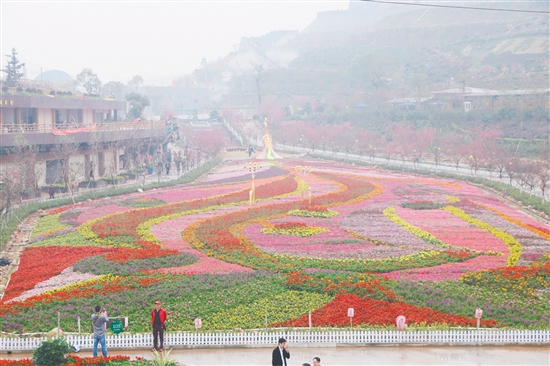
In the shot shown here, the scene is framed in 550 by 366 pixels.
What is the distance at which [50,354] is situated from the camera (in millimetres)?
13461

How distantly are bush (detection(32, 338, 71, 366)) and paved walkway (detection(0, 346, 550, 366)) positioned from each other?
2.69 meters

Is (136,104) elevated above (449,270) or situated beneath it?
elevated above

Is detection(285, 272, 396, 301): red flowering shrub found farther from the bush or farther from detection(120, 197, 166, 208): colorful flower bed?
detection(120, 197, 166, 208): colorful flower bed

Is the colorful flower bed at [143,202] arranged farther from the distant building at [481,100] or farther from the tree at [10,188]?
the distant building at [481,100]

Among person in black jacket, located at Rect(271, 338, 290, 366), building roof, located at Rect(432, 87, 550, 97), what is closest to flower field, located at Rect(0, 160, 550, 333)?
person in black jacket, located at Rect(271, 338, 290, 366)

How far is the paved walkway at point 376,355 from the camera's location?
1585 cm

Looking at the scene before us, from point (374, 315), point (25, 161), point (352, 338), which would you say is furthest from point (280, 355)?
point (25, 161)

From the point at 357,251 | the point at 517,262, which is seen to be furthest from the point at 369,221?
the point at 517,262

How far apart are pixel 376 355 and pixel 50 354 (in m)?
7.15

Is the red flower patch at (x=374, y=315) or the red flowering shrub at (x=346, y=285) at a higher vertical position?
the red flowering shrub at (x=346, y=285)

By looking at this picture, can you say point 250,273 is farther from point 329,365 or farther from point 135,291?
point 329,365

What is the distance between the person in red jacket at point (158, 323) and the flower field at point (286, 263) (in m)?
1.29

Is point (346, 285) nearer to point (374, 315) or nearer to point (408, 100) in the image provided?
point (374, 315)

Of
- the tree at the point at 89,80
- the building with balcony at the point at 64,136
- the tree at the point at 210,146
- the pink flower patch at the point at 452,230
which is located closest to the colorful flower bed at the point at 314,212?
the pink flower patch at the point at 452,230
